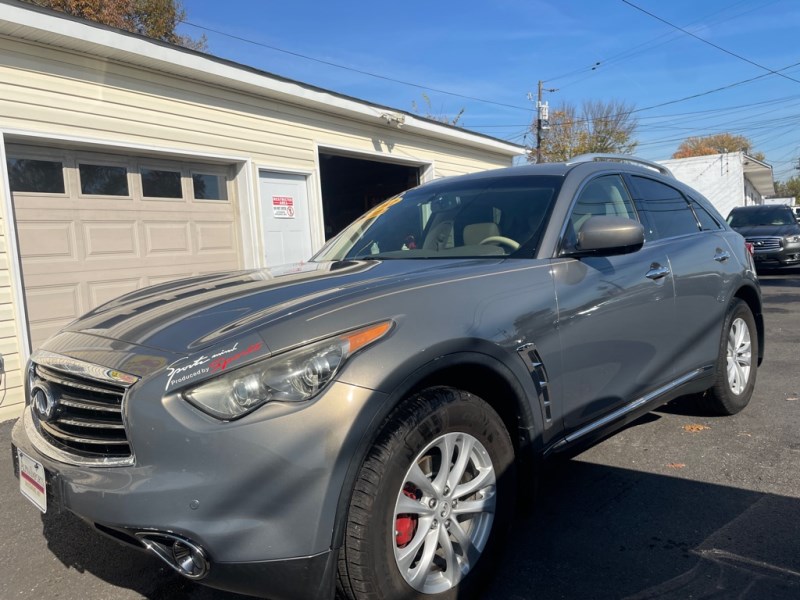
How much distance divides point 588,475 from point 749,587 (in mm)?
1190

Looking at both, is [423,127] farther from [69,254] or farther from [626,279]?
[626,279]

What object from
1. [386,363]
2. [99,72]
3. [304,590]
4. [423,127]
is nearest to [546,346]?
[386,363]

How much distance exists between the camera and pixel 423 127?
10.6 meters

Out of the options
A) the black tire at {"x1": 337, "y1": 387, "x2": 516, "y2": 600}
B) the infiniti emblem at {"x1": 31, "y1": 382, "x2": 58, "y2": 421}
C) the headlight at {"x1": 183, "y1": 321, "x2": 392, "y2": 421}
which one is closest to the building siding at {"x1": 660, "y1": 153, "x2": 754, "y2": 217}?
the black tire at {"x1": 337, "y1": 387, "x2": 516, "y2": 600}

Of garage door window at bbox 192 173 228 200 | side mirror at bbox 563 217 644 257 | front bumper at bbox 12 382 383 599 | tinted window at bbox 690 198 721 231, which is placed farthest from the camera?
garage door window at bbox 192 173 228 200

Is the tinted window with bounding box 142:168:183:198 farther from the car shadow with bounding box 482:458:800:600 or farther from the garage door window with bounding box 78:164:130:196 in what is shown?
the car shadow with bounding box 482:458:800:600

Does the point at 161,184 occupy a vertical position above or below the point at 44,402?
above

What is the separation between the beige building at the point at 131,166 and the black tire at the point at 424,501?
5.03 metres

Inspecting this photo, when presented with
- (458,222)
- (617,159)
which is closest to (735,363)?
(617,159)

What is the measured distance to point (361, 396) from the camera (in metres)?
1.88

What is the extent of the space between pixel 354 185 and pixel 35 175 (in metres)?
8.15

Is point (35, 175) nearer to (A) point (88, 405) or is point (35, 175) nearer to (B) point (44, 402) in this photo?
(B) point (44, 402)

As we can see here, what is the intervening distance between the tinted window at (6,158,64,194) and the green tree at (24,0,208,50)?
12571mm

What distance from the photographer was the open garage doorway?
12031 mm
